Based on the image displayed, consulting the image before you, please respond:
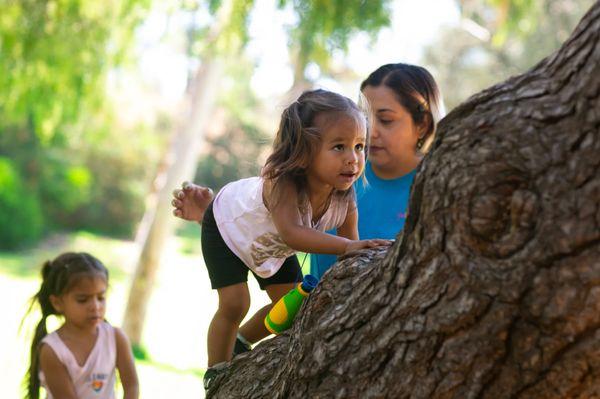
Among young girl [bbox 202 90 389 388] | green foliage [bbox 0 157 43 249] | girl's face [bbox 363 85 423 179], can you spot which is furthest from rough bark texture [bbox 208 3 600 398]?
green foliage [bbox 0 157 43 249]

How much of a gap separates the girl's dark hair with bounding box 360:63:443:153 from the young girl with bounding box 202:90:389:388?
63 cm

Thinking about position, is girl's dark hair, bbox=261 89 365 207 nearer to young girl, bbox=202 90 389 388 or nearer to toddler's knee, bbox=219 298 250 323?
young girl, bbox=202 90 389 388

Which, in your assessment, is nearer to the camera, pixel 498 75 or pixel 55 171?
pixel 55 171

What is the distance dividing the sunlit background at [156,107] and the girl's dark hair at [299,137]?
0.17 meters

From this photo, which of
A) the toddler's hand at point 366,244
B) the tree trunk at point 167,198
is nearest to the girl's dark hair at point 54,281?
the toddler's hand at point 366,244

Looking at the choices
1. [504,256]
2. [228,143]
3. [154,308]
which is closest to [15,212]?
[154,308]

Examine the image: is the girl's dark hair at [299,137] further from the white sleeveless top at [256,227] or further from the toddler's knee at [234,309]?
the toddler's knee at [234,309]

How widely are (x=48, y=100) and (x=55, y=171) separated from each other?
13095mm

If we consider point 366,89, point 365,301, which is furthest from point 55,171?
point 365,301

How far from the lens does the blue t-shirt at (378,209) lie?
320cm

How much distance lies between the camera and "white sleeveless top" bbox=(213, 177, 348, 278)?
9.05ft

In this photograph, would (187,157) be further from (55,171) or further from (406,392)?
(55,171)

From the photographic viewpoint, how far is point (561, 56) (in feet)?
5.74

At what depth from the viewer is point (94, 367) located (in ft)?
12.0
